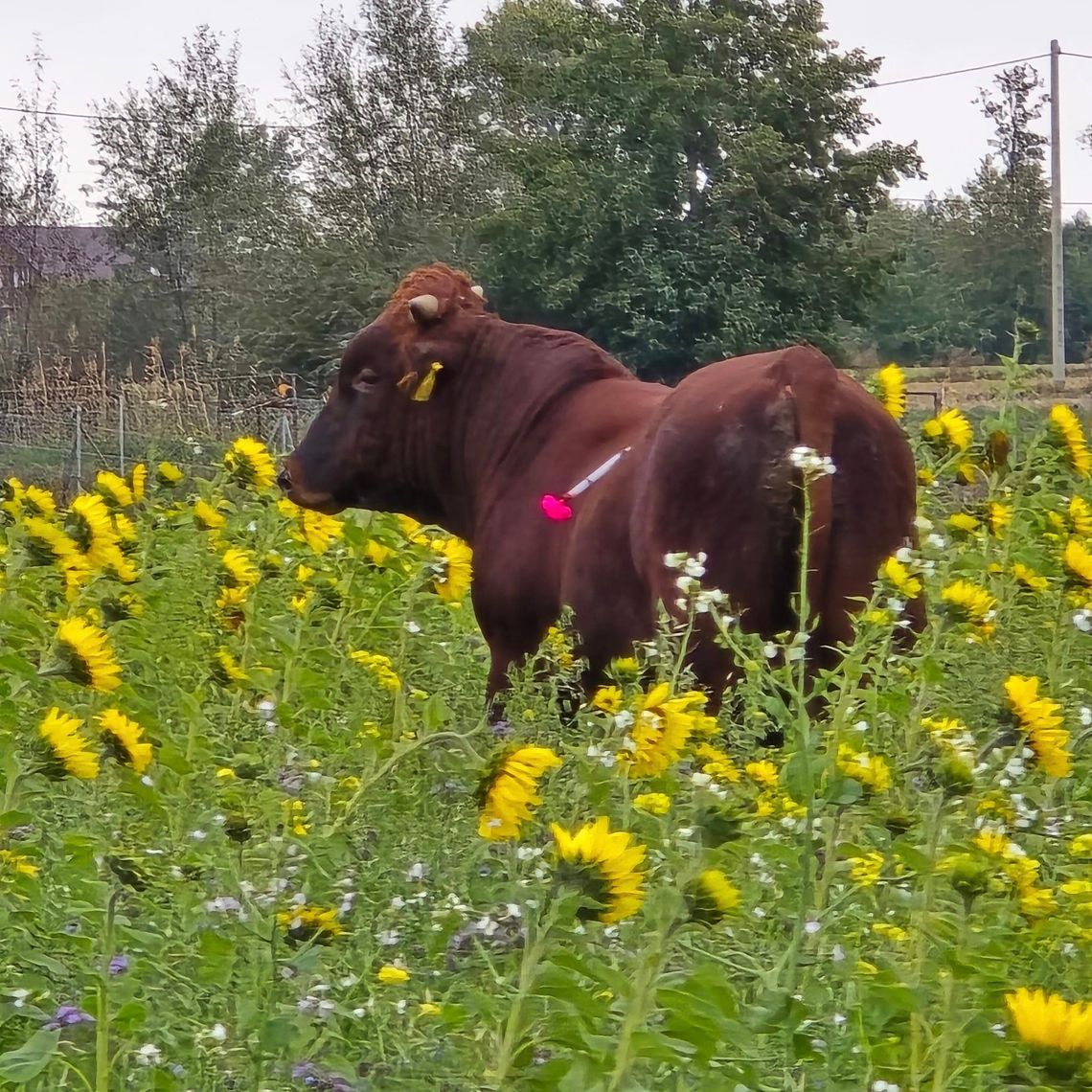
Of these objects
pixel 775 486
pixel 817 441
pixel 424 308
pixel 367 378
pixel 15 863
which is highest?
pixel 424 308

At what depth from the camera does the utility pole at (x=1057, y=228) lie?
2717 cm

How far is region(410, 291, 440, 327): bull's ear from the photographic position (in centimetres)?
537

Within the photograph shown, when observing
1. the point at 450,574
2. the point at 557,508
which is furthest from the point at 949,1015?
the point at 557,508

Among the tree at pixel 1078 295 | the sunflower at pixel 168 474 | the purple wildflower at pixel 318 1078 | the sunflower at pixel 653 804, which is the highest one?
the tree at pixel 1078 295

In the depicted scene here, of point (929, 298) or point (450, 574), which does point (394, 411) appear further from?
point (929, 298)

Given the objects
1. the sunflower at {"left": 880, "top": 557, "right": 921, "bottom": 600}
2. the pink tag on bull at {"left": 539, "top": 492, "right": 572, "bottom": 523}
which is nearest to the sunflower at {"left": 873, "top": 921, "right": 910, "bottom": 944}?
the sunflower at {"left": 880, "top": 557, "right": 921, "bottom": 600}

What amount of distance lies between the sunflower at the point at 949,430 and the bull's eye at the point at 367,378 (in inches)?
82.8

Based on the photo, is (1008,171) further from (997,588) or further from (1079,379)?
(997,588)

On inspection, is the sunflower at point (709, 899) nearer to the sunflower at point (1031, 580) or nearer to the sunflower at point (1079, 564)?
the sunflower at point (1079, 564)

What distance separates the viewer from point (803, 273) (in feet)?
104

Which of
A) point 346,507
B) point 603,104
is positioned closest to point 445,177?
point 603,104

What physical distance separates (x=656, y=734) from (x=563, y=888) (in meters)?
0.72

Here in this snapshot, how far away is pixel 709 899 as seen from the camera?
152 centimetres

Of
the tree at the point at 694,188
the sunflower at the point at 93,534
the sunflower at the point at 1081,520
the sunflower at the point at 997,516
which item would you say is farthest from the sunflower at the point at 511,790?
the tree at the point at 694,188
